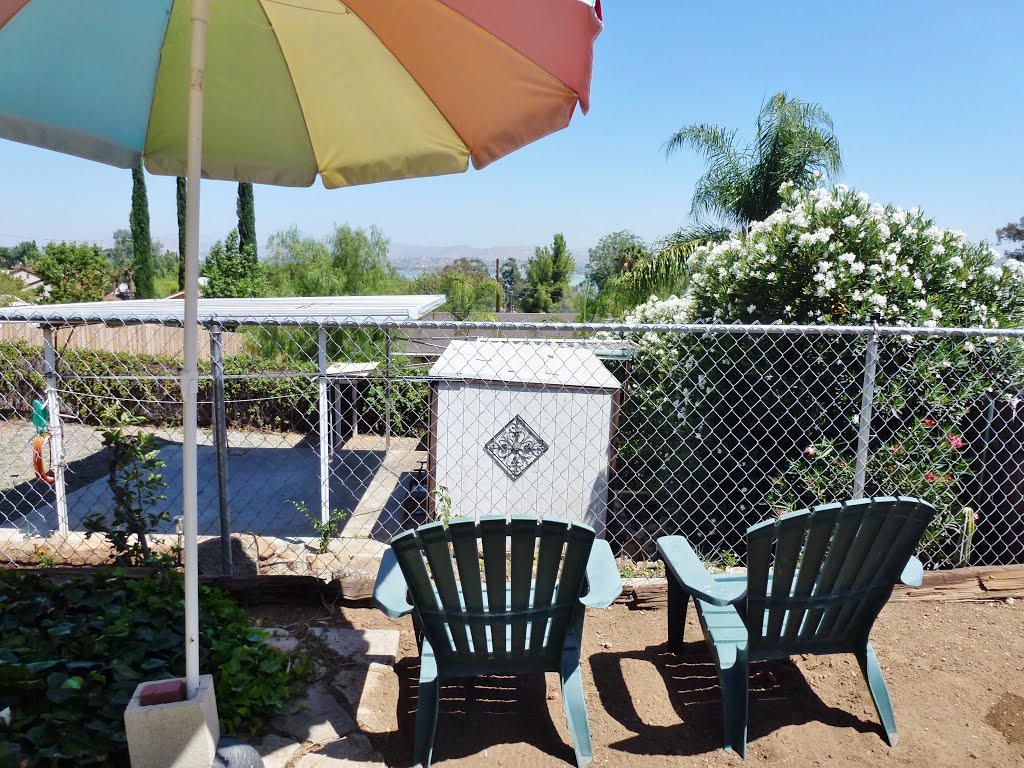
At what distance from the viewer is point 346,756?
2328 mm

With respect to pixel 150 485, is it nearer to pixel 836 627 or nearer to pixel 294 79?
pixel 294 79

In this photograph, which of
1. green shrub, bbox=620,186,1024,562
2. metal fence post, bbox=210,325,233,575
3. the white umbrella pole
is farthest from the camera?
green shrub, bbox=620,186,1024,562

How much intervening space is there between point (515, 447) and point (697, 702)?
249cm

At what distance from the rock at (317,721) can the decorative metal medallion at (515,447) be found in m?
2.47

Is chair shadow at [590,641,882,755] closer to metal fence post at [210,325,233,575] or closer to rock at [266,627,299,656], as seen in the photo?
rock at [266,627,299,656]

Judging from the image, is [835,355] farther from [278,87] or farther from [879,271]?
[278,87]

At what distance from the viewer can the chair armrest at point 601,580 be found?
2.25m

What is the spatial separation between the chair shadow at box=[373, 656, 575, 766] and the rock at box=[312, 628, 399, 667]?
0.30ft

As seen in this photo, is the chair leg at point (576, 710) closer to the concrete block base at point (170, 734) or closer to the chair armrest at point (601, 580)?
the chair armrest at point (601, 580)

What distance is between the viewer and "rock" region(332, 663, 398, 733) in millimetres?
2521

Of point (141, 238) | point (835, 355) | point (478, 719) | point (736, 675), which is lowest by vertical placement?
point (478, 719)

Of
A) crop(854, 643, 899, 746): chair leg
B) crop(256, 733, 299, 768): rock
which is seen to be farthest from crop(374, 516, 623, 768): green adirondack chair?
crop(854, 643, 899, 746): chair leg

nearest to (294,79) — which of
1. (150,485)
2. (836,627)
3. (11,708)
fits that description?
(150,485)

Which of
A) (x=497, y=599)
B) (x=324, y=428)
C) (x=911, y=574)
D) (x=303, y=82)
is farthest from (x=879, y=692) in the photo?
(x=324, y=428)
